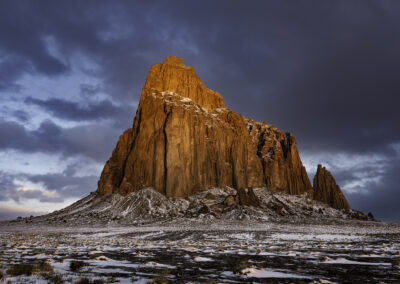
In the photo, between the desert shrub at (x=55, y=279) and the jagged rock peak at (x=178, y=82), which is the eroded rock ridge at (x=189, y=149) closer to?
the jagged rock peak at (x=178, y=82)

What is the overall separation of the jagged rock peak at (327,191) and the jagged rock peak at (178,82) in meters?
65.8

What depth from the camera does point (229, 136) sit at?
14138 centimetres

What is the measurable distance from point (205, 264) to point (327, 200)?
148 m

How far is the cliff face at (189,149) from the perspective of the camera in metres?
120

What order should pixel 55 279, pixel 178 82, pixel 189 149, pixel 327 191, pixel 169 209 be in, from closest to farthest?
pixel 55 279, pixel 169 209, pixel 189 149, pixel 178 82, pixel 327 191

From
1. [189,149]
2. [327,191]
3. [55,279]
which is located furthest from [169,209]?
[55,279]

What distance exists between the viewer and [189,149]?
126 meters

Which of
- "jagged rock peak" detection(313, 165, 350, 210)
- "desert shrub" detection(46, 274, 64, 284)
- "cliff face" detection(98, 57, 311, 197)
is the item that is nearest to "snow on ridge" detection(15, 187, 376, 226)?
"cliff face" detection(98, 57, 311, 197)

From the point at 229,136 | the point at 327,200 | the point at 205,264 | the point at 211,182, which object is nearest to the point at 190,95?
the point at 229,136

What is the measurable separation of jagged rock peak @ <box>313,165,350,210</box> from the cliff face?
5.32 m

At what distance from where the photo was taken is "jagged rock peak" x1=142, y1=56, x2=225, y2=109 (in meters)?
141

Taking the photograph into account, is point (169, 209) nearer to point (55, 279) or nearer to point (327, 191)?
point (327, 191)

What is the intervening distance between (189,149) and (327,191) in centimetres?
7555

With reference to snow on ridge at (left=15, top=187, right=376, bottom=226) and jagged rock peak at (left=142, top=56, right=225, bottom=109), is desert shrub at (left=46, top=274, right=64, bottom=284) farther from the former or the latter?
jagged rock peak at (left=142, top=56, right=225, bottom=109)
